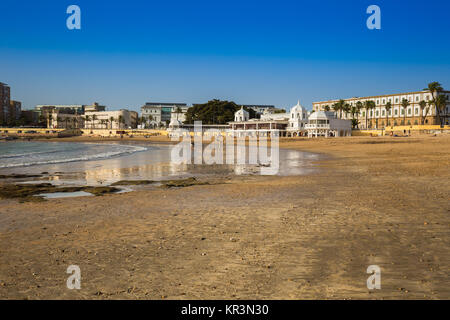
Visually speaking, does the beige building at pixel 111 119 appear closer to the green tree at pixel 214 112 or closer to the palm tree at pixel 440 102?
the green tree at pixel 214 112

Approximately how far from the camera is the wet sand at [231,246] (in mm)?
4871

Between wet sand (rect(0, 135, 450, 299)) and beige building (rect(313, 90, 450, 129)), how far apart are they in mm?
108387

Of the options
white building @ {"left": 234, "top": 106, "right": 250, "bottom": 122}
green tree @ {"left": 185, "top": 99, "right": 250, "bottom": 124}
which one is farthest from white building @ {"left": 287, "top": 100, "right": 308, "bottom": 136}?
green tree @ {"left": 185, "top": 99, "right": 250, "bottom": 124}

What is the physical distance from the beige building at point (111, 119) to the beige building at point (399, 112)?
9664 cm

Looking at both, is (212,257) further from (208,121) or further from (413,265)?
(208,121)

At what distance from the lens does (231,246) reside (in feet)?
21.9

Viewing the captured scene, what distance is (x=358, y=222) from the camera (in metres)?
8.23

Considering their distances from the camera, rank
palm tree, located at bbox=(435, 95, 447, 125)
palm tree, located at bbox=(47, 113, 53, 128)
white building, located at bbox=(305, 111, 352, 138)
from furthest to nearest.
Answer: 1. palm tree, located at bbox=(47, 113, 53, 128)
2. palm tree, located at bbox=(435, 95, 447, 125)
3. white building, located at bbox=(305, 111, 352, 138)

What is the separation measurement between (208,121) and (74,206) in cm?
11700

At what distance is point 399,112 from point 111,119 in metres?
120

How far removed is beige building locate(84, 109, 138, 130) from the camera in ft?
536

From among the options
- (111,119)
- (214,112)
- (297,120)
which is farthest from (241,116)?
(111,119)

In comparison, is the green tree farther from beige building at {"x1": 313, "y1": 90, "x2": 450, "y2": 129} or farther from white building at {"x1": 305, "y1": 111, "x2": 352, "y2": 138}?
white building at {"x1": 305, "y1": 111, "x2": 352, "y2": 138}
